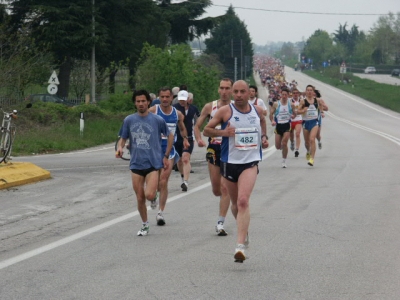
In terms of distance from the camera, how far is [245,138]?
9.48 m

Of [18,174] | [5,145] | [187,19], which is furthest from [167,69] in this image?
[18,174]

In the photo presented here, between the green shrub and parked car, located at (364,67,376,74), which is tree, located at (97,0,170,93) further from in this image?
parked car, located at (364,67,376,74)

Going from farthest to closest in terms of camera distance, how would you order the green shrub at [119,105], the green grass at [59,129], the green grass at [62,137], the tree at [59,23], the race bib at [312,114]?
the tree at [59,23] < the green shrub at [119,105] < the green grass at [59,129] < the green grass at [62,137] < the race bib at [312,114]

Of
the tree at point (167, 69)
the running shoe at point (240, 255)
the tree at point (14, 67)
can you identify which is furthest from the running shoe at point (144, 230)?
the tree at point (167, 69)

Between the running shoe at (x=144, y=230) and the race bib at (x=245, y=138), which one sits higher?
the race bib at (x=245, y=138)

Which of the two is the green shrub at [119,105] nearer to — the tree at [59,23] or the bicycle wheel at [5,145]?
the tree at [59,23]

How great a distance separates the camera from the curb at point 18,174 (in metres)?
16.3

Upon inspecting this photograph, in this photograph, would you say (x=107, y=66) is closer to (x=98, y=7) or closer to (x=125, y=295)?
(x=98, y=7)

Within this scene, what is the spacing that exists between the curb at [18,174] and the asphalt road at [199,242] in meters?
0.31

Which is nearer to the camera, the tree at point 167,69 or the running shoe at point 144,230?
the running shoe at point 144,230

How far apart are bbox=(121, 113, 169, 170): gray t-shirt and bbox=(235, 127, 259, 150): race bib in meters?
1.85

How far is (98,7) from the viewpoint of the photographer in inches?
2142

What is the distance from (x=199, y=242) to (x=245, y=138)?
1.55 m

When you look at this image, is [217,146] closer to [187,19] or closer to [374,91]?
[187,19]
